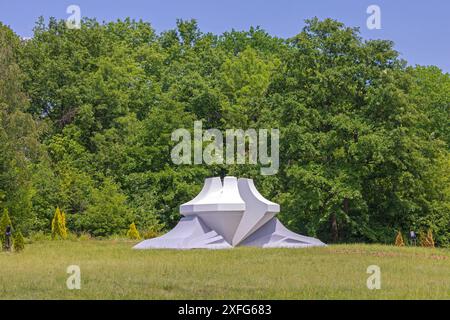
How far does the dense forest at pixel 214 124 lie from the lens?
1492 inches

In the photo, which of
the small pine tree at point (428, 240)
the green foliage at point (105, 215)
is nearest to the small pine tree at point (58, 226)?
the green foliage at point (105, 215)

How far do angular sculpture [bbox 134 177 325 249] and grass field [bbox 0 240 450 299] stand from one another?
8.97 ft

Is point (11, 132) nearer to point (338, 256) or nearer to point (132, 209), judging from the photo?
point (132, 209)

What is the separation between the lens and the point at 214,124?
51438 millimetres

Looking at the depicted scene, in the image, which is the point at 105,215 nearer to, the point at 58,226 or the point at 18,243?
the point at 58,226

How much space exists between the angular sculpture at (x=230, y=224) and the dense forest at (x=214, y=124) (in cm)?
442

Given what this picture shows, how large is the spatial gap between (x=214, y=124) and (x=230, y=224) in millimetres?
19526

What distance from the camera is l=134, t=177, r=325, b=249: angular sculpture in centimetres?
3206

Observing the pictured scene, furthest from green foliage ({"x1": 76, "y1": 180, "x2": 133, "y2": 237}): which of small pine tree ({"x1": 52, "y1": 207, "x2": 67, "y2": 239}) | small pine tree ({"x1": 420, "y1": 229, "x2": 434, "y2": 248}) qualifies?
small pine tree ({"x1": 420, "y1": 229, "x2": 434, "y2": 248})

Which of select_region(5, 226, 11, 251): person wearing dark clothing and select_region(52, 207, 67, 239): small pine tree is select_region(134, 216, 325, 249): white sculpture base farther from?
select_region(52, 207, 67, 239): small pine tree

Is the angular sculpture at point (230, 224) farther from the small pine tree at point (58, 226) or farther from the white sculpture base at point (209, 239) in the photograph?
the small pine tree at point (58, 226)

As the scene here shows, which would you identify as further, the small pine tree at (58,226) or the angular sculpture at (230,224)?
the small pine tree at (58,226)

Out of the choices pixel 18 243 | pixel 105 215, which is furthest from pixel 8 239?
pixel 105 215
